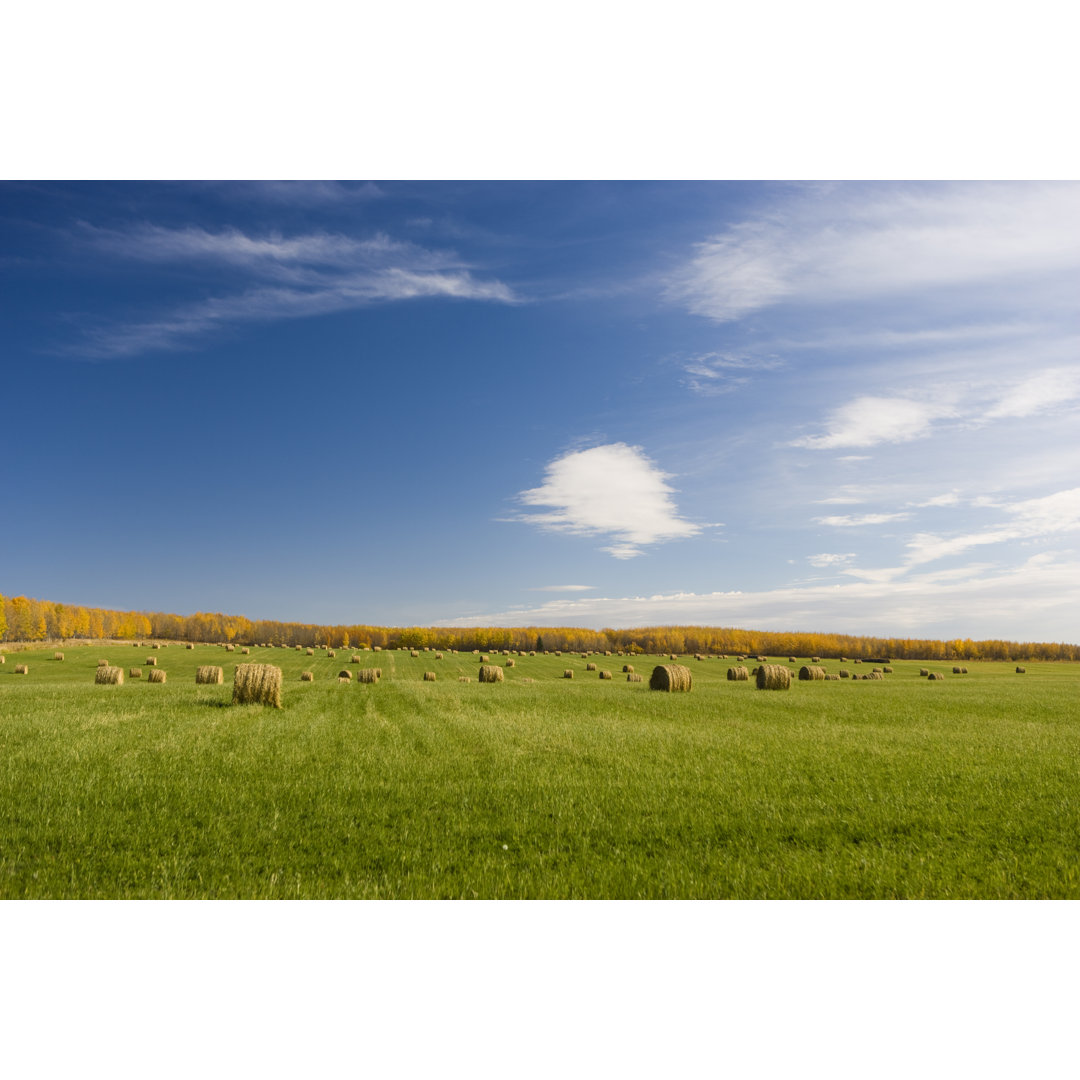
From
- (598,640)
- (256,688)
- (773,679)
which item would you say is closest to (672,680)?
(773,679)

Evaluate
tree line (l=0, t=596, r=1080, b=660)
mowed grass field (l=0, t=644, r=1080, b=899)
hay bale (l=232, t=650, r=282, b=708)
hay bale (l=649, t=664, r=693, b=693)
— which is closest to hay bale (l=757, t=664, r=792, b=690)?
hay bale (l=649, t=664, r=693, b=693)

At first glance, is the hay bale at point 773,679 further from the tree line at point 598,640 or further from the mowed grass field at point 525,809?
the tree line at point 598,640

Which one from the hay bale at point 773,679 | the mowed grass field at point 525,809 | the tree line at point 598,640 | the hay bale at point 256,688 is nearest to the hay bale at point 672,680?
the hay bale at point 773,679

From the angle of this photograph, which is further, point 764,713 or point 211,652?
point 211,652

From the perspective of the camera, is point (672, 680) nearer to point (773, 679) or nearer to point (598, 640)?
point (773, 679)

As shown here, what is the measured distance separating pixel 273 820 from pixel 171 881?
217 cm

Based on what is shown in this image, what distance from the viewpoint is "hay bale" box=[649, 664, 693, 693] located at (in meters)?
35.5

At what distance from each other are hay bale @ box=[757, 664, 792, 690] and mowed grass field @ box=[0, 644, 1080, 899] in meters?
17.7

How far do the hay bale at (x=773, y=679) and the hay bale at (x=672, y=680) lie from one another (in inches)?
226

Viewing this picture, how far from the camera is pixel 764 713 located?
25047mm

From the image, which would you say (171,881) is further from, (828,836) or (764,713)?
(764,713)

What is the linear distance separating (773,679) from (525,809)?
31920mm

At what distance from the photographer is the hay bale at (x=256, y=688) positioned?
24.3m

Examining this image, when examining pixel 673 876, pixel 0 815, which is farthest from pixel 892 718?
pixel 0 815
